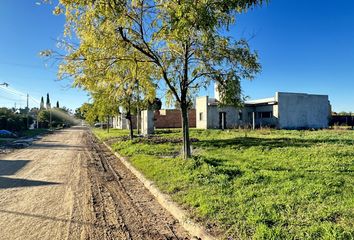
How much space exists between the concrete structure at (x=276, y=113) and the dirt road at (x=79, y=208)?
83.0 feet

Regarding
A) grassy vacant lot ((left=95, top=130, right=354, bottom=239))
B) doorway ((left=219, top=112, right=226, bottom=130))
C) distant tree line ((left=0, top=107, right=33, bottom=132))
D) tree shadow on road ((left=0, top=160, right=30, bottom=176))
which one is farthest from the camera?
distant tree line ((left=0, top=107, right=33, bottom=132))

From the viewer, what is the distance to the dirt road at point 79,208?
556cm

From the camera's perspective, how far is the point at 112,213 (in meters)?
6.75

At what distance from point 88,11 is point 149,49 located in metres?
2.40

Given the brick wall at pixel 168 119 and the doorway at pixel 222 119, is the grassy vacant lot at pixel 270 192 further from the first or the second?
the brick wall at pixel 168 119

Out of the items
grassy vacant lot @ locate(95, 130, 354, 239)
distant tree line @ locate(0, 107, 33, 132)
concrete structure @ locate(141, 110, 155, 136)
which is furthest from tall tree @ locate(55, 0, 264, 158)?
distant tree line @ locate(0, 107, 33, 132)

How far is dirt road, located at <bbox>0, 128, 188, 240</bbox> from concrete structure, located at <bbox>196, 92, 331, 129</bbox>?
25.3 metres

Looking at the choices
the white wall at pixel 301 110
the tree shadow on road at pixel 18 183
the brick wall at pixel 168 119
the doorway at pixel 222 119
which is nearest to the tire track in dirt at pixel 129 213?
the tree shadow on road at pixel 18 183

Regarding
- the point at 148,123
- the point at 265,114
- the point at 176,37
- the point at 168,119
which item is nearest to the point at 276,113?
the point at 265,114

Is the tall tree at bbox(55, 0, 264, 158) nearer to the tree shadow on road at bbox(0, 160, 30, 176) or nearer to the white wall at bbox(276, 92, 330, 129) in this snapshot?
the tree shadow on road at bbox(0, 160, 30, 176)

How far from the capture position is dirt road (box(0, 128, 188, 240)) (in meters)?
5.56

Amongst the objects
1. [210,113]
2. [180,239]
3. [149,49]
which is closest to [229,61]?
[149,49]

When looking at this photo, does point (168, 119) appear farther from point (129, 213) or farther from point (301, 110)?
point (129, 213)

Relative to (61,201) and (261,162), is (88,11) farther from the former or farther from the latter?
(261,162)
